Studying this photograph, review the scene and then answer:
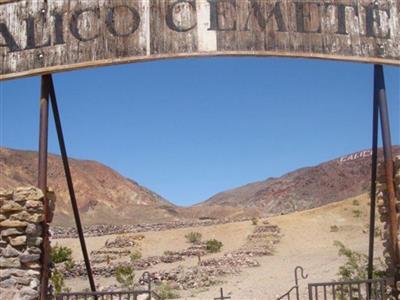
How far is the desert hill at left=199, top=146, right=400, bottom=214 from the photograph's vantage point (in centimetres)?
7069

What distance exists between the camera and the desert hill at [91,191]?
6372 cm

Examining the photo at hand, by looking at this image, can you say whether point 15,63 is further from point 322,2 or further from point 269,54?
point 322,2

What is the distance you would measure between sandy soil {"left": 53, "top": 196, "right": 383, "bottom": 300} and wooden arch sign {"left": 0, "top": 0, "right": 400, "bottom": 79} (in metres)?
9.05

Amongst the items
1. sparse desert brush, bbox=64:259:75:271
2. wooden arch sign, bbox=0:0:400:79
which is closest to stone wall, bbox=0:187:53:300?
wooden arch sign, bbox=0:0:400:79

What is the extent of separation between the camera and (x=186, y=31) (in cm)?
744

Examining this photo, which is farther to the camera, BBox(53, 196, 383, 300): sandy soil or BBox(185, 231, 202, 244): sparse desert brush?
BBox(185, 231, 202, 244): sparse desert brush

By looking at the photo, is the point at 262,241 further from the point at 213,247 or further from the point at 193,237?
the point at 193,237

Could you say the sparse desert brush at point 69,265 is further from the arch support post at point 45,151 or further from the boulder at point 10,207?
the boulder at point 10,207

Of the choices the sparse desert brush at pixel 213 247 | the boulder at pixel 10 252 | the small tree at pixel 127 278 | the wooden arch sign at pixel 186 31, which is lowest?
the small tree at pixel 127 278

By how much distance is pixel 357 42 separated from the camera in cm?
758

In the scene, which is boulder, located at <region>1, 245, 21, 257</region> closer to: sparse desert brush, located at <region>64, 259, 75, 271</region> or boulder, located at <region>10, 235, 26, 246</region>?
boulder, located at <region>10, 235, 26, 246</region>

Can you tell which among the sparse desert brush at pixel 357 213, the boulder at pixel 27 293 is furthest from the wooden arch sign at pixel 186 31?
the sparse desert brush at pixel 357 213

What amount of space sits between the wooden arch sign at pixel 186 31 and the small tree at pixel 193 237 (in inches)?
1034

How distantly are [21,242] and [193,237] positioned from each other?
1064 inches
